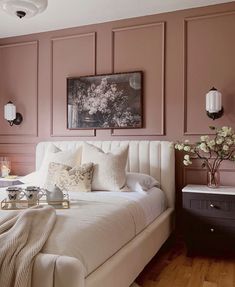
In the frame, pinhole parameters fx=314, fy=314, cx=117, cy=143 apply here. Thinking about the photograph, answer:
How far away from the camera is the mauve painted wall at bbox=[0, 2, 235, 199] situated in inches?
133

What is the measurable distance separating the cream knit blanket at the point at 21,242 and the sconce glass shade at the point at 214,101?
2.05 meters

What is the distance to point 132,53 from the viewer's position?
12.2 ft

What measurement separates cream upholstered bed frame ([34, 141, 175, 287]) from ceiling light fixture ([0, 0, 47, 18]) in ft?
5.48

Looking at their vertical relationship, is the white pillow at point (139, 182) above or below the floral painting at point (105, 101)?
below

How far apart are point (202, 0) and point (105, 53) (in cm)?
125

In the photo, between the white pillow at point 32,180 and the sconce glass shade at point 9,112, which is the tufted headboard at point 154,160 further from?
the sconce glass shade at point 9,112

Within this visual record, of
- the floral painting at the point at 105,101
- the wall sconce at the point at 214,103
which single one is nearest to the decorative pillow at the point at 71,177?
the floral painting at the point at 105,101

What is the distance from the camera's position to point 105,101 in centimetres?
379

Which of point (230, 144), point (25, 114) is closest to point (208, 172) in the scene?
point (230, 144)

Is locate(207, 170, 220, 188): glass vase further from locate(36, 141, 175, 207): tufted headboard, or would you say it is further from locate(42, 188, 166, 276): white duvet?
locate(42, 188, 166, 276): white duvet

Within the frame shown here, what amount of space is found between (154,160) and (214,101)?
0.89 m

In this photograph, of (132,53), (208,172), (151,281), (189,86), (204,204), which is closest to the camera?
(151,281)

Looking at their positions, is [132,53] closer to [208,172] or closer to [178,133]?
[178,133]

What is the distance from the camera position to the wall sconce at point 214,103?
3156 mm
